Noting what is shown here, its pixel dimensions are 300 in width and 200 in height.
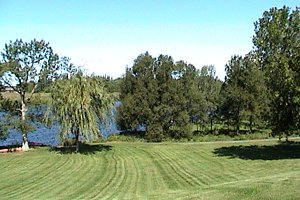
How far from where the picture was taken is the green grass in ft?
53.0

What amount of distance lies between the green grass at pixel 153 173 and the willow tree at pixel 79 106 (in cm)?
187

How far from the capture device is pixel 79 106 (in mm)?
31578

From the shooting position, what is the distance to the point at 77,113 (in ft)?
104

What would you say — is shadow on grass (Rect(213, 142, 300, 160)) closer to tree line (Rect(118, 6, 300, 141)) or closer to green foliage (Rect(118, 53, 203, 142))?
tree line (Rect(118, 6, 300, 141))

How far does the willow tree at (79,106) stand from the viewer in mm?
31797

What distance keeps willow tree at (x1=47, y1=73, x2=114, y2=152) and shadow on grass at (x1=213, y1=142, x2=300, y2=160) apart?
9160mm

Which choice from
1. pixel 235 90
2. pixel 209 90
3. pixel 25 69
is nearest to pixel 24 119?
pixel 25 69

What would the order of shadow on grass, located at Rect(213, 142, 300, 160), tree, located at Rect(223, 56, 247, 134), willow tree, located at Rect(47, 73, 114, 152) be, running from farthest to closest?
tree, located at Rect(223, 56, 247, 134) → willow tree, located at Rect(47, 73, 114, 152) → shadow on grass, located at Rect(213, 142, 300, 160)

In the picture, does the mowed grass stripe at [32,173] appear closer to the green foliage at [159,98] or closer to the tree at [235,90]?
the green foliage at [159,98]

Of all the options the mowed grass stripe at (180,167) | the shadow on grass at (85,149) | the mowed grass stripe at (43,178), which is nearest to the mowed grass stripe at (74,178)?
the mowed grass stripe at (43,178)

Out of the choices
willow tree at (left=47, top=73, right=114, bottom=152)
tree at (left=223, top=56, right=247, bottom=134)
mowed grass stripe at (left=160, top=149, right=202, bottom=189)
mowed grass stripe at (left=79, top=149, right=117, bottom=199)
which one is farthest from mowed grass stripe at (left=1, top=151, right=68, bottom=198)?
tree at (left=223, top=56, right=247, bottom=134)

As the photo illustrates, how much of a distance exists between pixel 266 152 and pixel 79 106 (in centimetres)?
1393

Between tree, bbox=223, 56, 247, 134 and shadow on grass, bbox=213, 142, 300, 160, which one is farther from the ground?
tree, bbox=223, 56, 247, 134

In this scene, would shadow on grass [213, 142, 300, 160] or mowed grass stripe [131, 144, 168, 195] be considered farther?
shadow on grass [213, 142, 300, 160]
